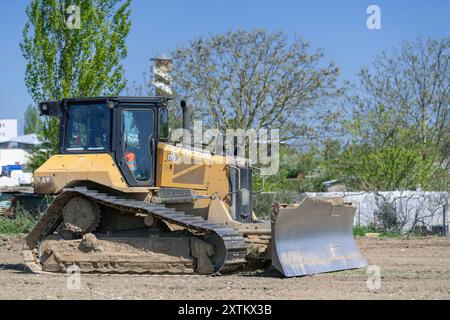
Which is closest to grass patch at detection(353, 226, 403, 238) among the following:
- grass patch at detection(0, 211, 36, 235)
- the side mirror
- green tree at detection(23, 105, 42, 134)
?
grass patch at detection(0, 211, 36, 235)

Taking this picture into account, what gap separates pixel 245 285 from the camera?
33.8 ft

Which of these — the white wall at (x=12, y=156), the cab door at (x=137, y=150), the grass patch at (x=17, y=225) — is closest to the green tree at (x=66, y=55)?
the grass patch at (x=17, y=225)

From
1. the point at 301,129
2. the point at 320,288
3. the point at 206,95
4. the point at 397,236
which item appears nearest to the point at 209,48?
the point at 206,95

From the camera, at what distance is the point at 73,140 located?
1269cm

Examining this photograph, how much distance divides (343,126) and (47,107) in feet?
53.2

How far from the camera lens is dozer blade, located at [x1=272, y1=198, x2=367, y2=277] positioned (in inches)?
446

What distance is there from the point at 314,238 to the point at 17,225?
34.2 feet

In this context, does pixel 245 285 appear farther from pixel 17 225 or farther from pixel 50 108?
pixel 17 225

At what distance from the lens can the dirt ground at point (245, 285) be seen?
9453 millimetres

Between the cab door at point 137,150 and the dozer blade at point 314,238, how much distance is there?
2379 mm

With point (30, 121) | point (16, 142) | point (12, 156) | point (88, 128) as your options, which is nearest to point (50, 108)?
point (88, 128)

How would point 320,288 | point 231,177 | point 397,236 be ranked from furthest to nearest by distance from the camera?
point 397,236
point 231,177
point 320,288

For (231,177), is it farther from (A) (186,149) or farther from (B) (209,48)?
(B) (209,48)

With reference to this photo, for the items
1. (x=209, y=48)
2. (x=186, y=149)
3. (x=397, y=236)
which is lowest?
(x=397, y=236)
